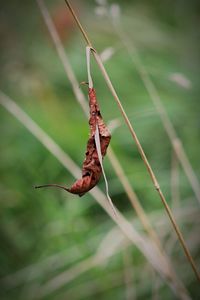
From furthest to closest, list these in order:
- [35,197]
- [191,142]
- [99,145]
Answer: [191,142] < [35,197] < [99,145]

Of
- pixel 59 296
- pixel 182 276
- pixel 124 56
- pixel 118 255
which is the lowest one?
pixel 182 276

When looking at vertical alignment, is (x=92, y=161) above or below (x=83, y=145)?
above

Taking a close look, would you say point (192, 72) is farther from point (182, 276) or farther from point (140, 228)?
point (182, 276)

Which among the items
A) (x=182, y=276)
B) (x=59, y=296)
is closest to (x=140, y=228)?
(x=182, y=276)

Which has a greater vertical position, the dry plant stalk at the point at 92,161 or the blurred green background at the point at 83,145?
the dry plant stalk at the point at 92,161

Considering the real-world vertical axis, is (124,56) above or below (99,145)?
below

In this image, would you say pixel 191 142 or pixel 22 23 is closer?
pixel 191 142

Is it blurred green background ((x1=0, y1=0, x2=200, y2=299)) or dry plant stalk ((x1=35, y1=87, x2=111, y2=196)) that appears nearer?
dry plant stalk ((x1=35, y1=87, x2=111, y2=196))

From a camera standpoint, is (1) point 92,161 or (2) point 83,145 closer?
(1) point 92,161
